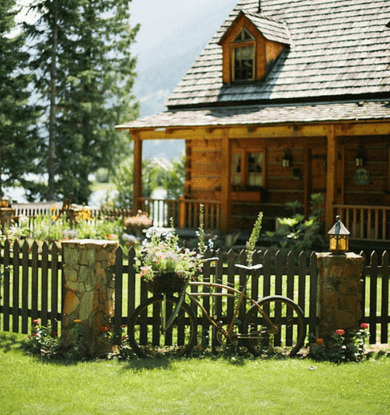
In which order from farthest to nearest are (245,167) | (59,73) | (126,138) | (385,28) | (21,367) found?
(126,138) → (59,73) → (245,167) → (385,28) → (21,367)

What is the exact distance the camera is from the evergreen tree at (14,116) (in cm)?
2906

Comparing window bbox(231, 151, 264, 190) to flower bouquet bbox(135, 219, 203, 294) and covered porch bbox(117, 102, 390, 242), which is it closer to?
covered porch bbox(117, 102, 390, 242)

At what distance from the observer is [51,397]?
6.02 m

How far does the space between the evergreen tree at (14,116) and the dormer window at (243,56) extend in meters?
12.6

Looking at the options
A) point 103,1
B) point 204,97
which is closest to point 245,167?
point 204,97

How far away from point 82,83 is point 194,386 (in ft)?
87.5

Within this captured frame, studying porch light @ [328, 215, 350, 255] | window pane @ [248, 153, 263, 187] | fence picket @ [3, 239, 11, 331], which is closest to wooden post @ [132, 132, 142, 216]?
window pane @ [248, 153, 263, 187]

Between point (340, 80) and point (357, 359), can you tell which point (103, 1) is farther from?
point (357, 359)

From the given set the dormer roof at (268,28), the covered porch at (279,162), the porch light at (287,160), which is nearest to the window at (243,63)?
the dormer roof at (268,28)

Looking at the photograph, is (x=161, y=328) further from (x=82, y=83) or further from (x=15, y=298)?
(x=82, y=83)

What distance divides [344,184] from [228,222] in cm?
349

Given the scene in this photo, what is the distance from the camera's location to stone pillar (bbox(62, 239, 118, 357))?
24.1 feet

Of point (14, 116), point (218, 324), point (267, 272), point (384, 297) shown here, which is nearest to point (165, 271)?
point (218, 324)

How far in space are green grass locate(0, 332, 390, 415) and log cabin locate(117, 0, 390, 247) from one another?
8883 millimetres
